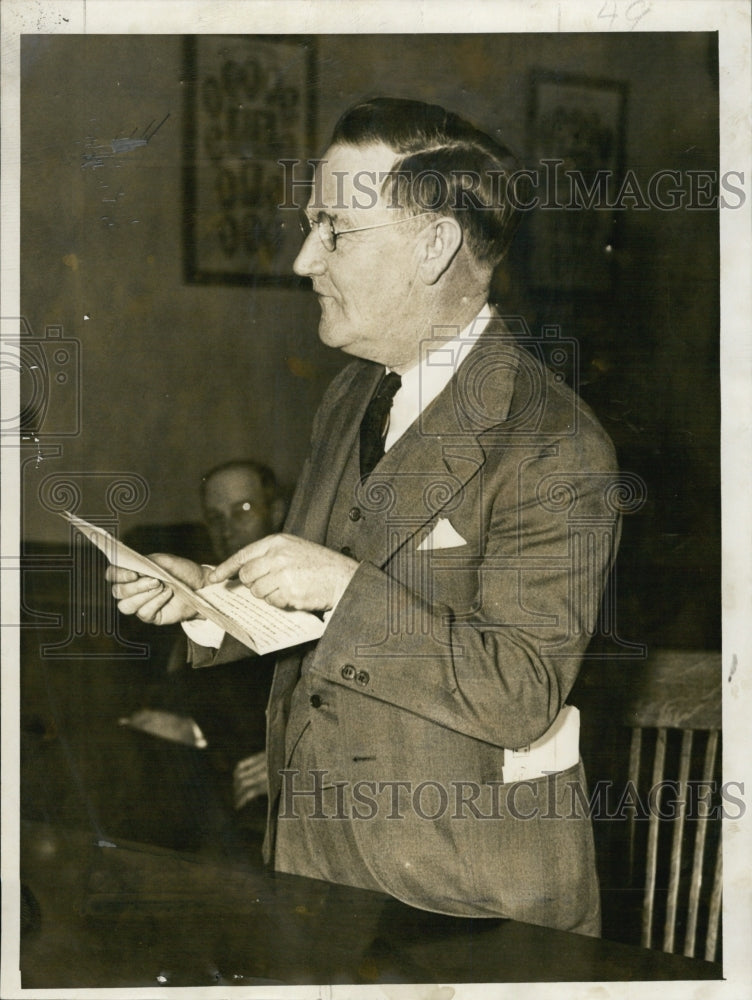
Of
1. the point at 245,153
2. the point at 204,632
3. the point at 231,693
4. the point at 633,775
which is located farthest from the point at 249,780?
the point at 245,153

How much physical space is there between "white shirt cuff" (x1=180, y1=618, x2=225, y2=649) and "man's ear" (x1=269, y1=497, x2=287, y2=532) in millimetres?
249

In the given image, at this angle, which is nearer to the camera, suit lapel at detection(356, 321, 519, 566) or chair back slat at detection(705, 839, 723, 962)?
suit lapel at detection(356, 321, 519, 566)

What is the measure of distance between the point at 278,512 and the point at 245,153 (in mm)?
778

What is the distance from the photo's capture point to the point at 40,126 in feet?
6.91

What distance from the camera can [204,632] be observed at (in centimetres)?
208

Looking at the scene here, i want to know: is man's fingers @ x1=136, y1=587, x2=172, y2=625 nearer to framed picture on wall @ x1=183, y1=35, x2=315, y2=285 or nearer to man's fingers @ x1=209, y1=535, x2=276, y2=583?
man's fingers @ x1=209, y1=535, x2=276, y2=583

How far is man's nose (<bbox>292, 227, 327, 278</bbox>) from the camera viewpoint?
2.05 metres

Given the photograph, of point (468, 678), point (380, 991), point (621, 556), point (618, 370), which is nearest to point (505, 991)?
point (380, 991)

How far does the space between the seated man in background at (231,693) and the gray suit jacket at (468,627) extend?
0.04 metres

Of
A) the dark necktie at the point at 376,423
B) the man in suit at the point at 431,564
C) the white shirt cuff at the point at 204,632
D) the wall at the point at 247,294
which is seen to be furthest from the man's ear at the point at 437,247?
the white shirt cuff at the point at 204,632

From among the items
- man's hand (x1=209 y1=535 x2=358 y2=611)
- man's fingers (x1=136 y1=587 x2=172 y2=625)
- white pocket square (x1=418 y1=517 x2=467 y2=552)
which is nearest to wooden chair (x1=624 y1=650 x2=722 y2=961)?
white pocket square (x1=418 y1=517 x2=467 y2=552)

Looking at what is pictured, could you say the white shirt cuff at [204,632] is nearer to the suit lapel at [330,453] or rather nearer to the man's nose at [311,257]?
the suit lapel at [330,453]

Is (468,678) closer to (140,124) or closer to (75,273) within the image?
(75,273)

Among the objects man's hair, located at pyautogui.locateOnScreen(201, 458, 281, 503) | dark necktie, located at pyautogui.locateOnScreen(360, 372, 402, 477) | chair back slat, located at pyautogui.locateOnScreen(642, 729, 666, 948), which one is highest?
dark necktie, located at pyautogui.locateOnScreen(360, 372, 402, 477)
